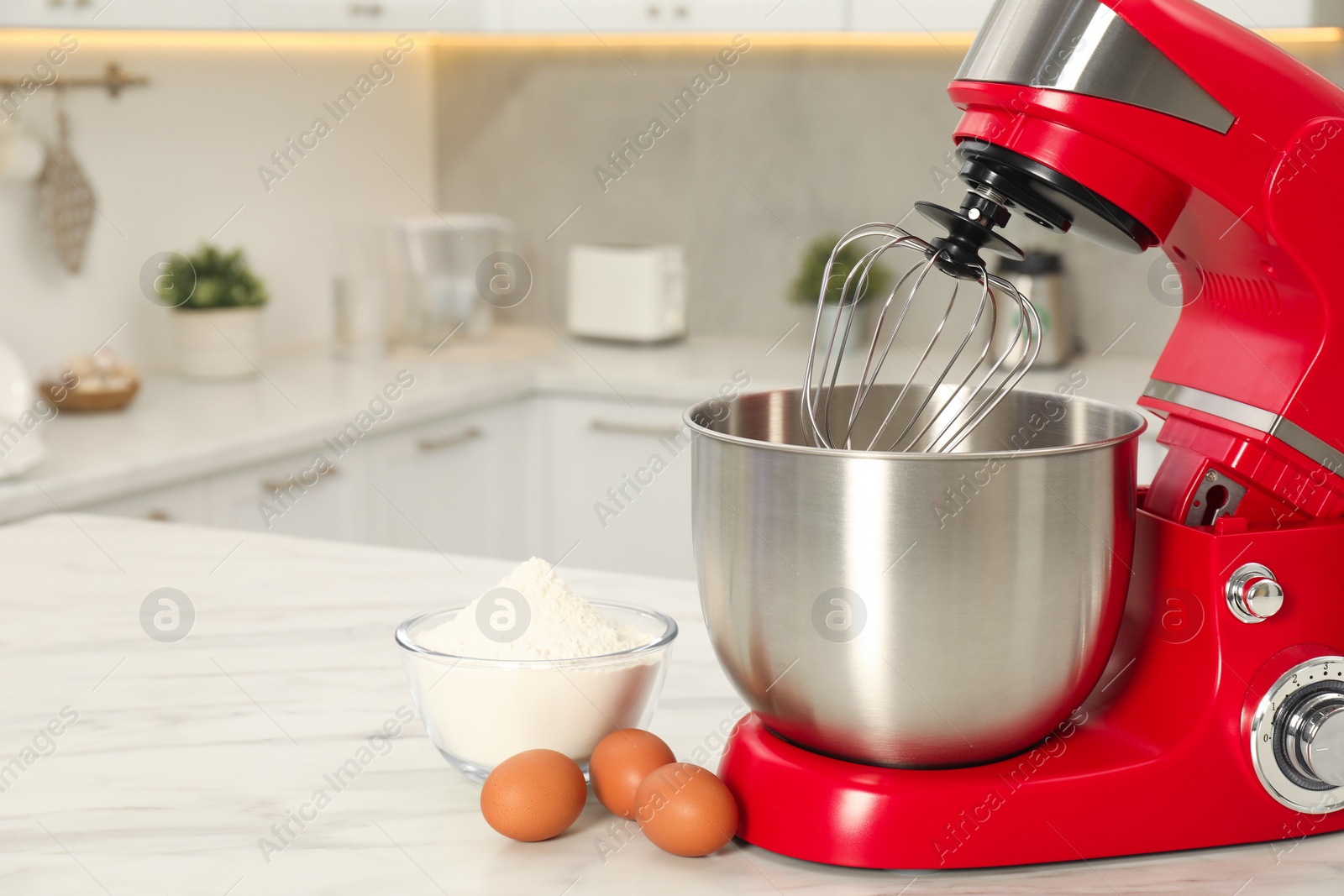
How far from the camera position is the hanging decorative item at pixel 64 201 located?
2135mm

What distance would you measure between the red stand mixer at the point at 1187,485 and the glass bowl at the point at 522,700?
6cm

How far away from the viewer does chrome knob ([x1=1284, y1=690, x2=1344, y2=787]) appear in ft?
2.11

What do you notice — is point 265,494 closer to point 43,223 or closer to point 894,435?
point 43,223

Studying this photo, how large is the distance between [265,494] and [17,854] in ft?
4.42

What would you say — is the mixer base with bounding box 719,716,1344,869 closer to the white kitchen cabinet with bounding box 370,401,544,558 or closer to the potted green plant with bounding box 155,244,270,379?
the white kitchen cabinet with bounding box 370,401,544,558

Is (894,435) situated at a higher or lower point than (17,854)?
higher

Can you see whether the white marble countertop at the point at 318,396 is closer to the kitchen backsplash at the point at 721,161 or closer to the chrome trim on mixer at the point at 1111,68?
the kitchen backsplash at the point at 721,161

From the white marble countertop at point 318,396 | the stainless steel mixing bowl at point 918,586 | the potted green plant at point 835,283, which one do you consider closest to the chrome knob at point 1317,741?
the stainless steel mixing bowl at point 918,586

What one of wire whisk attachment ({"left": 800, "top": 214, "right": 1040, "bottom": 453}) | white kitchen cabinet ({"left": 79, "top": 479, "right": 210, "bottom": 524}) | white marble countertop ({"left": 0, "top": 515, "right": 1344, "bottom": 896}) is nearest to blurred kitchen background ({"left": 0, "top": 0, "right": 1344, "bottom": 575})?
white kitchen cabinet ({"left": 79, "top": 479, "right": 210, "bottom": 524})

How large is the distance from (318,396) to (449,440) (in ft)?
0.75

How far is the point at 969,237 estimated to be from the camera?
64 centimetres

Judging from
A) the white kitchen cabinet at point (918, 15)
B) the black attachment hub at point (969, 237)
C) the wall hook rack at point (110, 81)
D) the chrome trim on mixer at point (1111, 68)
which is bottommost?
the black attachment hub at point (969, 237)

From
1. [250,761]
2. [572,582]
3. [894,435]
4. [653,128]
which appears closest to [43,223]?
[653,128]

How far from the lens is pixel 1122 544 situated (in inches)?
24.6
